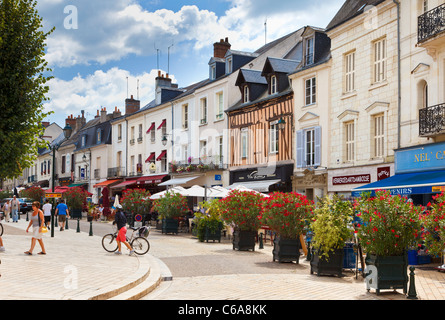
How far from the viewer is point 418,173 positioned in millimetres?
16375

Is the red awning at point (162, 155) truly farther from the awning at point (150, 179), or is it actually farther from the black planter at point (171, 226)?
the black planter at point (171, 226)

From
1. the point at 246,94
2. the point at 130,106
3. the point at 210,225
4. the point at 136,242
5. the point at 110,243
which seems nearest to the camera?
the point at 136,242

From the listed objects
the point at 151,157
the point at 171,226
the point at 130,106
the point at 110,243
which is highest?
the point at 130,106

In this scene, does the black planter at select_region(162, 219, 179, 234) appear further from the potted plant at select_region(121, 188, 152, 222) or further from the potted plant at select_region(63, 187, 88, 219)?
the potted plant at select_region(63, 187, 88, 219)

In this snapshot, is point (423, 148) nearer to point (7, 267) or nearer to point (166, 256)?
point (166, 256)

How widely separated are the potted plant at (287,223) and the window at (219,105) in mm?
17901

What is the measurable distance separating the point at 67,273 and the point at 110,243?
14.5ft

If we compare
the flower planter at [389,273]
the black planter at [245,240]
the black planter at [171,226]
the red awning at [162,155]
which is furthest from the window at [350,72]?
the red awning at [162,155]

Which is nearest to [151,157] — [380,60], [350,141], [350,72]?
[350,141]

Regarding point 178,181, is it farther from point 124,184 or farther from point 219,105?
point 124,184

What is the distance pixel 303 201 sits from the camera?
13141 millimetres

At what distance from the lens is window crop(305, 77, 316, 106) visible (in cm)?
2286

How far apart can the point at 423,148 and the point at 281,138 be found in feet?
30.1
